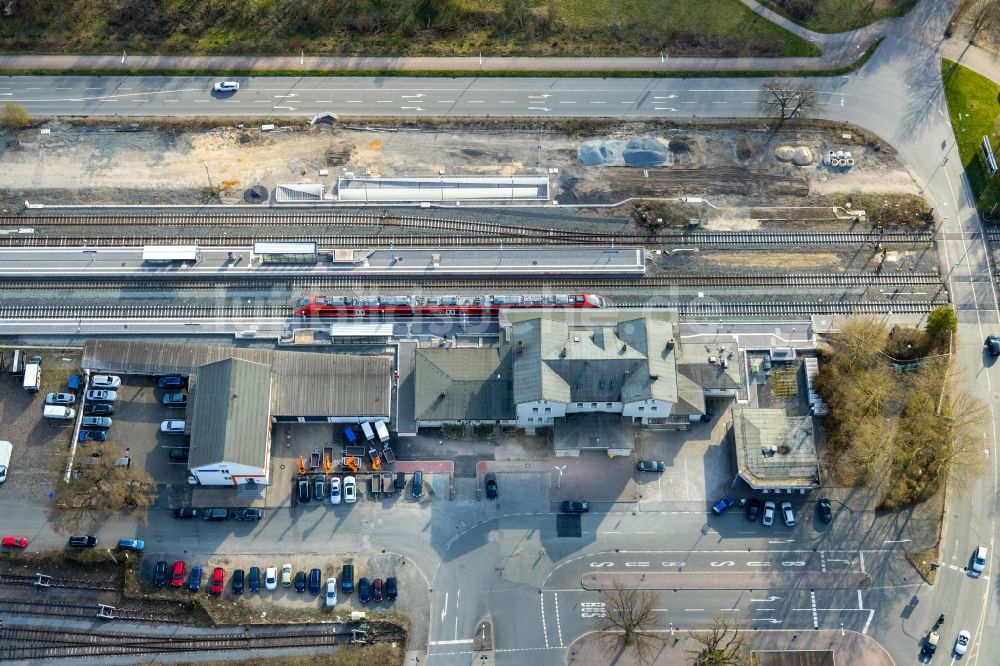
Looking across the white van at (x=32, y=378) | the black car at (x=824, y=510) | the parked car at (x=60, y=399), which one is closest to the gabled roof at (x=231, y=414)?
the parked car at (x=60, y=399)

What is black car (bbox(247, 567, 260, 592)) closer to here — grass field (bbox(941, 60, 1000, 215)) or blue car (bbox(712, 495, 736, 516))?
blue car (bbox(712, 495, 736, 516))

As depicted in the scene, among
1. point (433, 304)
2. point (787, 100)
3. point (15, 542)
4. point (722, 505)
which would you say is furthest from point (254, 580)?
point (787, 100)

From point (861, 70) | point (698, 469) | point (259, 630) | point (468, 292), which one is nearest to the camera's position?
point (259, 630)

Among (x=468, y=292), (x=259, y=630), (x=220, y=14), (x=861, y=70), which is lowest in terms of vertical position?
(x=259, y=630)

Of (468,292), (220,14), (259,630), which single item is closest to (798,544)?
(468,292)

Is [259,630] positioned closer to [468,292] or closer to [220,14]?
[468,292]

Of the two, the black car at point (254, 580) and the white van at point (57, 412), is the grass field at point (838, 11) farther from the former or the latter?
the white van at point (57, 412)
